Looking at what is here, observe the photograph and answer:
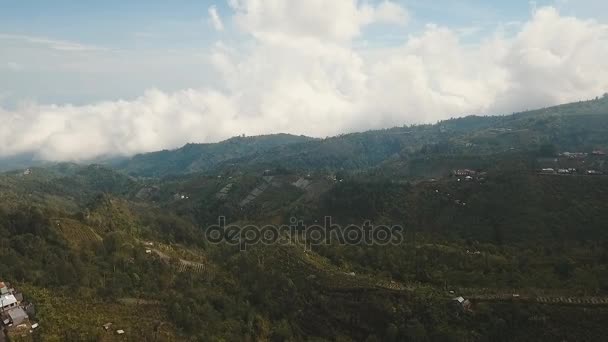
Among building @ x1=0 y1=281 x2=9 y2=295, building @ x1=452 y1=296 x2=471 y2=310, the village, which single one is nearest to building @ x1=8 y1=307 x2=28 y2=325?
the village

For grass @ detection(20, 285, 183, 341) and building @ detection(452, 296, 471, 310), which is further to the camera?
building @ detection(452, 296, 471, 310)

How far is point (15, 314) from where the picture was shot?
4828 centimetres

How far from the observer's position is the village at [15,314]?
45969mm

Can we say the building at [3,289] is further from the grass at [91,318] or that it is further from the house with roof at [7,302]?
the grass at [91,318]

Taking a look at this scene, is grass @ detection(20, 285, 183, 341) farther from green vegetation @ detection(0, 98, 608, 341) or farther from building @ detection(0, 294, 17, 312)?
building @ detection(0, 294, 17, 312)

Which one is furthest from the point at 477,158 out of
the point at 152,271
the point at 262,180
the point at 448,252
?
the point at 152,271

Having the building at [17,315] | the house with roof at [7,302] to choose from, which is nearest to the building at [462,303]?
the building at [17,315]

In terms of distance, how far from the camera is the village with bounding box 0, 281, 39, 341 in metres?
46.0

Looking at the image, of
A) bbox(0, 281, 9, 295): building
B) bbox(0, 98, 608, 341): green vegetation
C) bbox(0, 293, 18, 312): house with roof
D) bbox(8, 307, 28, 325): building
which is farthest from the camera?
bbox(0, 98, 608, 341): green vegetation

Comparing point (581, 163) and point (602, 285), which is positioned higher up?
point (581, 163)

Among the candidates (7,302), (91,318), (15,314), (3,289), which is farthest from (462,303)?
(3,289)

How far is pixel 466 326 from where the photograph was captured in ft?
177

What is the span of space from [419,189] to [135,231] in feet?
229

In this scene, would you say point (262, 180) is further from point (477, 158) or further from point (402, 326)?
point (402, 326)
